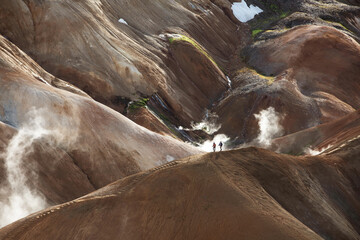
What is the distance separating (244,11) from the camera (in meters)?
62.5

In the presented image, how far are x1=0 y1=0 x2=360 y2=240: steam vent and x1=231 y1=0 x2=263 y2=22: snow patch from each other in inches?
11.4

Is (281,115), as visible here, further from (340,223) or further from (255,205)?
(255,205)

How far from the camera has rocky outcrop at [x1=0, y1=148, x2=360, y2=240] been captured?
37.7 ft

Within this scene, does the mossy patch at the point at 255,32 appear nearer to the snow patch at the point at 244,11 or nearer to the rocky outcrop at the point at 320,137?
the snow patch at the point at 244,11

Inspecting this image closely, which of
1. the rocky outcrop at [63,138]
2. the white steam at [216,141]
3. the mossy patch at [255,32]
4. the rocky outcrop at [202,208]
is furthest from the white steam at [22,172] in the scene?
the mossy patch at [255,32]

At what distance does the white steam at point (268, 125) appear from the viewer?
35534mm

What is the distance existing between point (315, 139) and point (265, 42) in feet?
74.7

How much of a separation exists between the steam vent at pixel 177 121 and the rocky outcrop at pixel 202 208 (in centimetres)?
4

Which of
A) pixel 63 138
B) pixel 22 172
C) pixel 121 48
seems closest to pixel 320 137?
pixel 63 138

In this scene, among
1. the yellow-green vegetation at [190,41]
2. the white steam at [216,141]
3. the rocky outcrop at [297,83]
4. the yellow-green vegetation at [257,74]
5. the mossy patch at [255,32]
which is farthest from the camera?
the mossy patch at [255,32]

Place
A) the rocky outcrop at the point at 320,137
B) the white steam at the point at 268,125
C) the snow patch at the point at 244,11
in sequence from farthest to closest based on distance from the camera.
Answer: the snow patch at the point at 244,11 → the white steam at the point at 268,125 → the rocky outcrop at the point at 320,137

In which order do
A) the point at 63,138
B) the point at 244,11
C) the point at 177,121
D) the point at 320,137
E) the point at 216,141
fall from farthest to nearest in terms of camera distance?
the point at 244,11
the point at 216,141
the point at 177,121
the point at 320,137
the point at 63,138

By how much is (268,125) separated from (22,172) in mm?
21805

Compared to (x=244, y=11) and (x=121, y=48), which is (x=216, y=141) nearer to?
(x=121, y=48)
